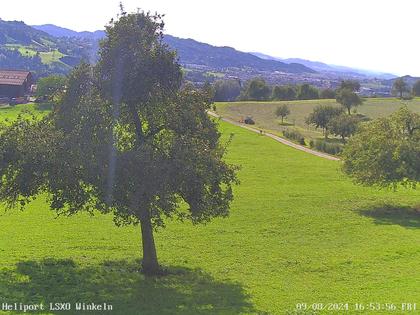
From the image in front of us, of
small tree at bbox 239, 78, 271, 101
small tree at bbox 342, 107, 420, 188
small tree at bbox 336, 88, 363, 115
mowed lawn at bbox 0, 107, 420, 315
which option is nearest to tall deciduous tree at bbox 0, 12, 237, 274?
mowed lawn at bbox 0, 107, 420, 315

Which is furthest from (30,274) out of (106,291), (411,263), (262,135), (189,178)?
(262,135)

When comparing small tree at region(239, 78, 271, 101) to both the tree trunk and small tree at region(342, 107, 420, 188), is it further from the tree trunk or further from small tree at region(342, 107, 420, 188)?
the tree trunk

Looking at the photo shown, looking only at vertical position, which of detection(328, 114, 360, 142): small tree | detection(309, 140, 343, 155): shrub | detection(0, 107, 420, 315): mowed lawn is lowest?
detection(0, 107, 420, 315): mowed lawn

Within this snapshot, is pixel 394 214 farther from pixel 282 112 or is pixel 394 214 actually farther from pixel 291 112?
pixel 291 112

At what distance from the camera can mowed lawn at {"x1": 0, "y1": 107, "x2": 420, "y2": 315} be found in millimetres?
22906

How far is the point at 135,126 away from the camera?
2606 cm

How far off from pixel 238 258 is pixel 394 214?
23.4 metres

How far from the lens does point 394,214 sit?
47.5 meters

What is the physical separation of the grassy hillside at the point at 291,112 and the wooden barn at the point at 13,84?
62.7m

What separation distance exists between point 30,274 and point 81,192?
5560 mm

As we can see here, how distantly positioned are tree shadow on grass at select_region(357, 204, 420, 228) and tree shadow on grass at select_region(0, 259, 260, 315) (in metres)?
24.0

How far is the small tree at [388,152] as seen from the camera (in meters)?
48.3

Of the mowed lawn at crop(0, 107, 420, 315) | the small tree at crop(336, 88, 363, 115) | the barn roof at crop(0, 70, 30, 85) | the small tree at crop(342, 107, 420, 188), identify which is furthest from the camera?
the small tree at crop(336, 88, 363, 115)

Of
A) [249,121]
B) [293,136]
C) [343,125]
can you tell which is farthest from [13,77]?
[343,125]
